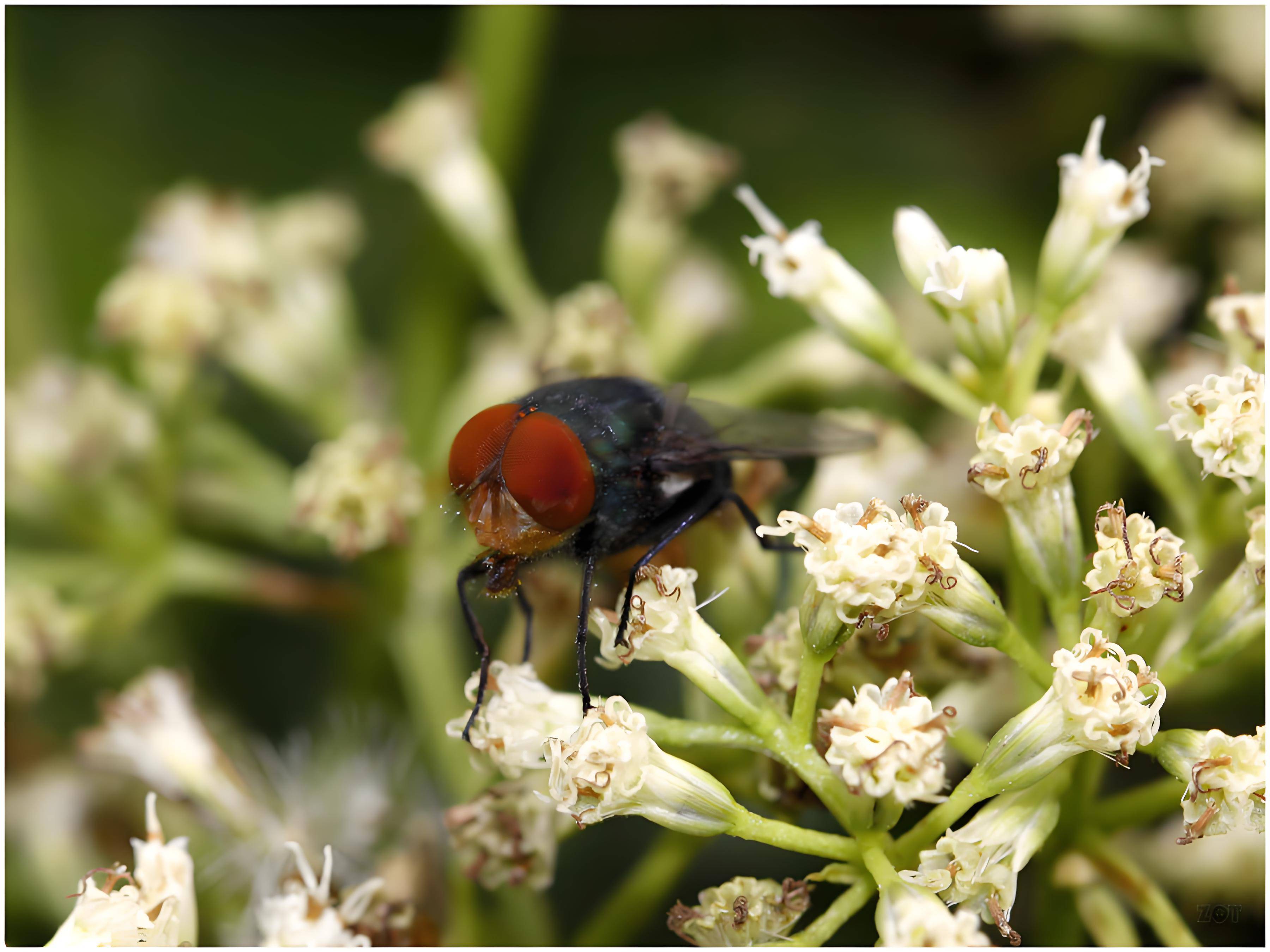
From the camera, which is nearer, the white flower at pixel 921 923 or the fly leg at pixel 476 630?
the white flower at pixel 921 923

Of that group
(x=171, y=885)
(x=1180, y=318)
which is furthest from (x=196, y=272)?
(x=1180, y=318)

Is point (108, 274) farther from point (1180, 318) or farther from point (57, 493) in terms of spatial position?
point (1180, 318)

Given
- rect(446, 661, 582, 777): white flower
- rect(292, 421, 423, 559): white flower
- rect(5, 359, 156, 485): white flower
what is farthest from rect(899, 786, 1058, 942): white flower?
rect(5, 359, 156, 485): white flower

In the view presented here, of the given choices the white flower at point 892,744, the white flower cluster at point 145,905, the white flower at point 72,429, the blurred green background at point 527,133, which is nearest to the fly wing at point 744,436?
the white flower at point 892,744

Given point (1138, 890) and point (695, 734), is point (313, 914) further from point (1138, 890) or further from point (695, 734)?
point (1138, 890)

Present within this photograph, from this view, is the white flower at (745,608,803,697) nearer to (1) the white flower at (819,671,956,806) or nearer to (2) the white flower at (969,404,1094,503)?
(1) the white flower at (819,671,956,806)

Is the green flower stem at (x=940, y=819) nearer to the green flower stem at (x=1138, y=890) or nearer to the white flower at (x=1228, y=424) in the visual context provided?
the green flower stem at (x=1138, y=890)
